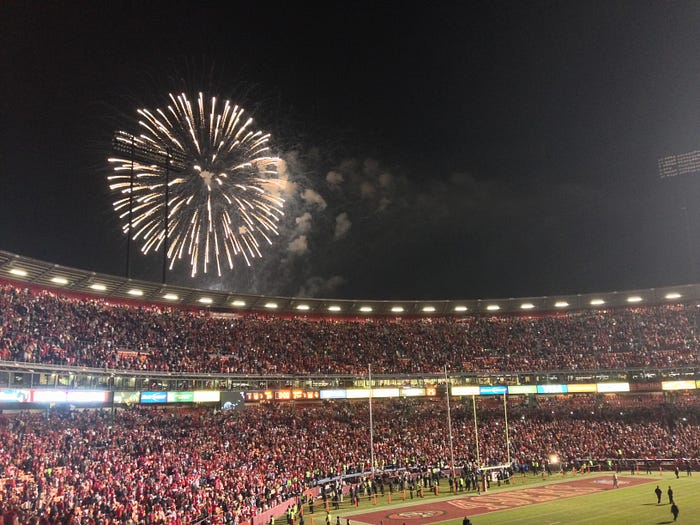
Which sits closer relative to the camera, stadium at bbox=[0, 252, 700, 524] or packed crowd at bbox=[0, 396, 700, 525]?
packed crowd at bbox=[0, 396, 700, 525]

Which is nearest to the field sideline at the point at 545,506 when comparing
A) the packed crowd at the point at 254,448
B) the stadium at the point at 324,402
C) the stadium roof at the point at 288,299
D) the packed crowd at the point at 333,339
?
the stadium at the point at 324,402

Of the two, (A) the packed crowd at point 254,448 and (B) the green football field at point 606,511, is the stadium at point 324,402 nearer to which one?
(A) the packed crowd at point 254,448

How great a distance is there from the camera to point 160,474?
35375 mm

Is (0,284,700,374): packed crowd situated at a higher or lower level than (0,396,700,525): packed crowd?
higher

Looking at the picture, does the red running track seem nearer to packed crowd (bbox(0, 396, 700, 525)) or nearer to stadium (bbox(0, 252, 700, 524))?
stadium (bbox(0, 252, 700, 524))

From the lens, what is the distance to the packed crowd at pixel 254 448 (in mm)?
29266

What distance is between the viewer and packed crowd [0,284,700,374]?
46572 mm

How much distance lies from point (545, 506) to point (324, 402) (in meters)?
33.4

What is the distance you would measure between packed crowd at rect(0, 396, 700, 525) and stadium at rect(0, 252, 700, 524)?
20cm

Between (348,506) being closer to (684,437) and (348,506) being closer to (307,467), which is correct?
(307,467)

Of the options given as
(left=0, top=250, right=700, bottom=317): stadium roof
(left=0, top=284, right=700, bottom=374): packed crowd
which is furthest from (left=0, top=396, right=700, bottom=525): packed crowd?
(left=0, top=250, right=700, bottom=317): stadium roof

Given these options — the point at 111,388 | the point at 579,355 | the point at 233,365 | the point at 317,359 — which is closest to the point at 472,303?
the point at 579,355

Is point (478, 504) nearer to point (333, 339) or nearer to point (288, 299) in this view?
point (333, 339)

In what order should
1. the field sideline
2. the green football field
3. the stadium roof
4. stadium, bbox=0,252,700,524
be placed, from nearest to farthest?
the green football field, the field sideline, stadium, bbox=0,252,700,524, the stadium roof
